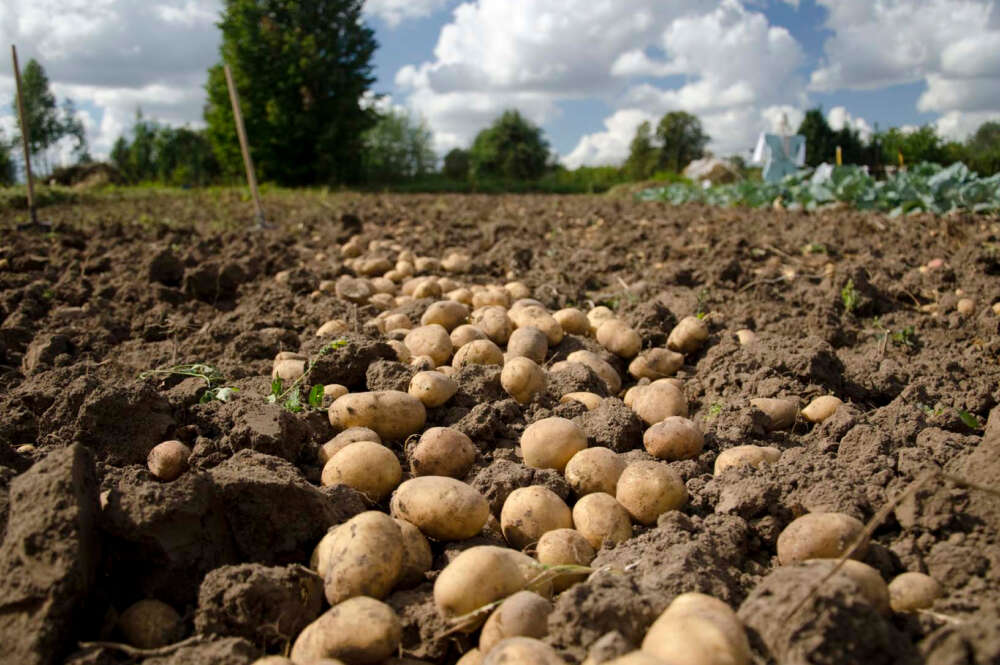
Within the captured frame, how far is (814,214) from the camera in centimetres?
887

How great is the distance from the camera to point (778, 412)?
2801 mm

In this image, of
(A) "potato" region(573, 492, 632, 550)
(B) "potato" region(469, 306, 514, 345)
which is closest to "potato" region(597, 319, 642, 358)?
(B) "potato" region(469, 306, 514, 345)

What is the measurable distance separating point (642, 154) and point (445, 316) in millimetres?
36765

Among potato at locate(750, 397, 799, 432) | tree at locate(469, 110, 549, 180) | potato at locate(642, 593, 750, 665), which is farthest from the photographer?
tree at locate(469, 110, 549, 180)

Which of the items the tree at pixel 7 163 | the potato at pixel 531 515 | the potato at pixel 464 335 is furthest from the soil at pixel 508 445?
the tree at pixel 7 163

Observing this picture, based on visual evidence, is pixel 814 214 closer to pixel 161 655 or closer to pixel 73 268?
pixel 73 268

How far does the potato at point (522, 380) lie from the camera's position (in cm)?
298

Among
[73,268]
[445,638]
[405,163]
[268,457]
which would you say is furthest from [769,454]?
[405,163]

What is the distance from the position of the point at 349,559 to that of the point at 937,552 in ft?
4.89

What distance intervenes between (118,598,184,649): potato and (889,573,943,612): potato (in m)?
1.72

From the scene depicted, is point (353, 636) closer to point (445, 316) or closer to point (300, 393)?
point (300, 393)

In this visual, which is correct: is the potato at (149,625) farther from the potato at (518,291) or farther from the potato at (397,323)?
the potato at (518,291)

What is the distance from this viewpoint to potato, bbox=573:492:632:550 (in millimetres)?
2059

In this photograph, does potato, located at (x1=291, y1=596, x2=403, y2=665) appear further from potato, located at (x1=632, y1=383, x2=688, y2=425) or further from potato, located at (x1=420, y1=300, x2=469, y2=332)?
potato, located at (x1=420, y1=300, x2=469, y2=332)
